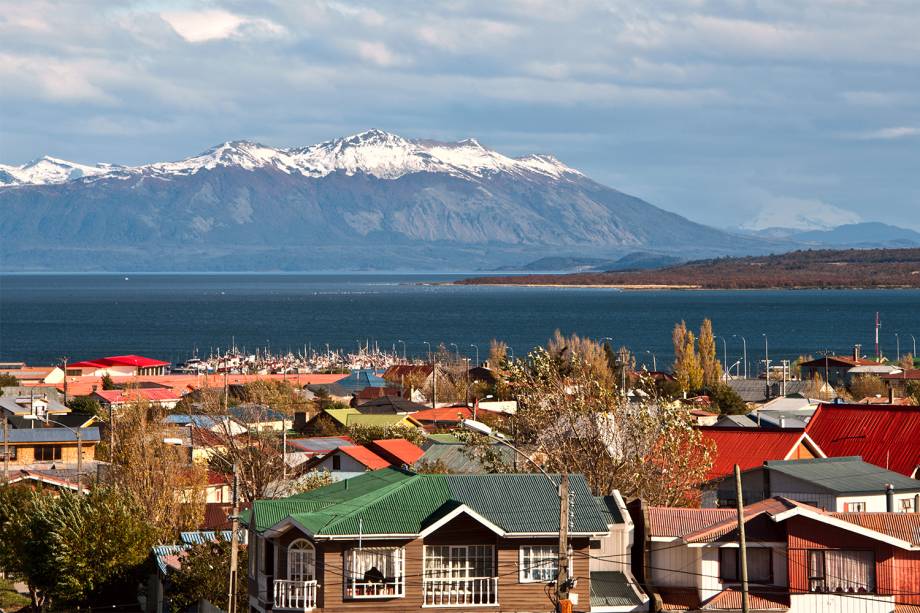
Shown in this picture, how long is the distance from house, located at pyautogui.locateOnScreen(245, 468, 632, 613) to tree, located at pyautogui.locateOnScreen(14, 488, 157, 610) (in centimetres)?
1020

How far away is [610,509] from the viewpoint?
2622 centimetres

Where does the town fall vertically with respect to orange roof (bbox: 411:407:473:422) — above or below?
above

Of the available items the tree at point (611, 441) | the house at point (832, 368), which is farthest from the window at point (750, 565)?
the house at point (832, 368)

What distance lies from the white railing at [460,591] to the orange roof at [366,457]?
69.3 ft

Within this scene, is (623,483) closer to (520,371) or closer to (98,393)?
(520,371)

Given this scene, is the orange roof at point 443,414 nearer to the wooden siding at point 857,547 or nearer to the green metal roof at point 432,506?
the green metal roof at point 432,506

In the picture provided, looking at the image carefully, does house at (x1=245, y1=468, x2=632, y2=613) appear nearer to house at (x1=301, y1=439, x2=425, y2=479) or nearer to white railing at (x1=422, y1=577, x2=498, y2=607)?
white railing at (x1=422, y1=577, x2=498, y2=607)

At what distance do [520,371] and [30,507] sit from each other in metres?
12.6

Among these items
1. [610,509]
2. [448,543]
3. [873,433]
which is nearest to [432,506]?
[448,543]

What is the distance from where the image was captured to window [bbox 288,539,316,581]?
24.5m

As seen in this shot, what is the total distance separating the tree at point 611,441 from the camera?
33094 millimetres

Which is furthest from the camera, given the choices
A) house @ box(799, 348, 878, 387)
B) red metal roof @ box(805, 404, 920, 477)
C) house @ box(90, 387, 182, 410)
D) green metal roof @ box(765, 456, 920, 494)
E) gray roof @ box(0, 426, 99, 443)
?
house @ box(799, 348, 878, 387)

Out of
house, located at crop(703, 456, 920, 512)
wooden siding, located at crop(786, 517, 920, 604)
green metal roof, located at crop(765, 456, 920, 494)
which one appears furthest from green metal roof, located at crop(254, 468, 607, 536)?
green metal roof, located at crop(765, 456, 920, 494)

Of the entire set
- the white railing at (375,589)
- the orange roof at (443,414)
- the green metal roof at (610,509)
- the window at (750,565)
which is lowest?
the orange roof at (443,414)
